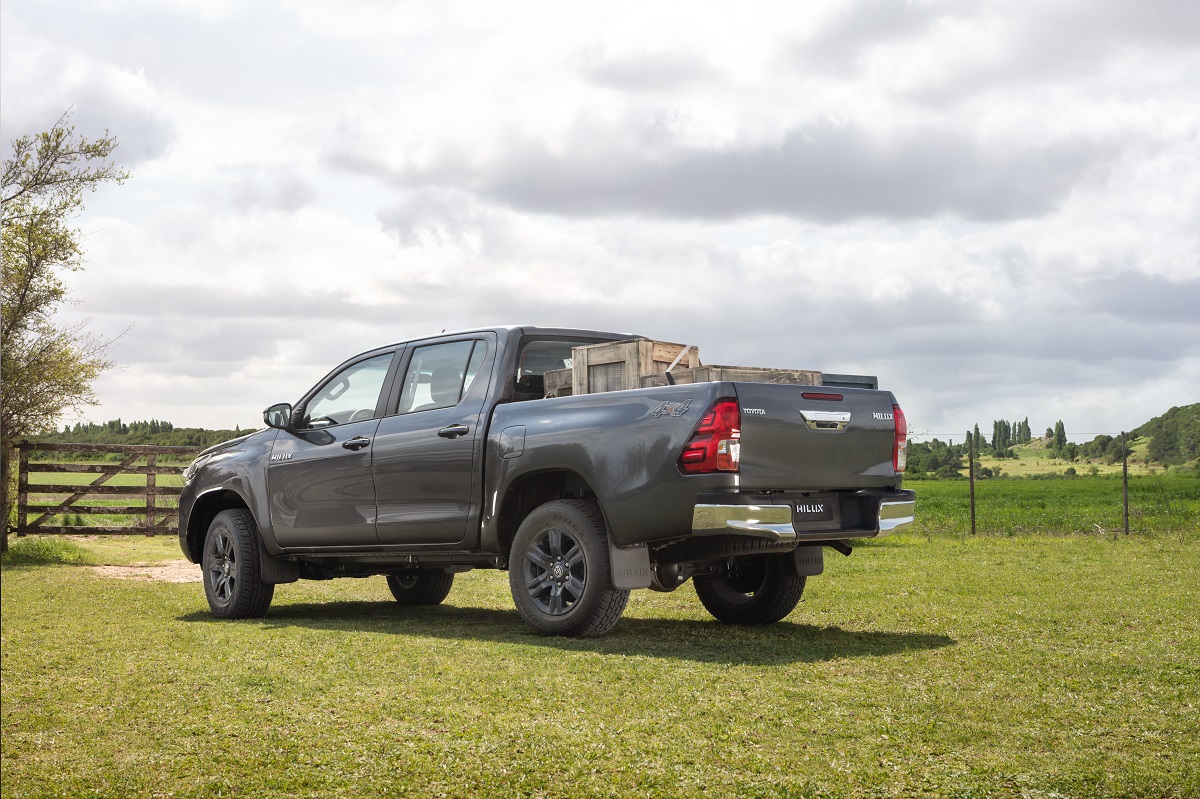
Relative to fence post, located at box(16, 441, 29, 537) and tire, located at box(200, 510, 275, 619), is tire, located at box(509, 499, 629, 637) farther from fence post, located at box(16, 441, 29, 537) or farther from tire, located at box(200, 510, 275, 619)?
fence post, located at box(16, 441, 29, 537)

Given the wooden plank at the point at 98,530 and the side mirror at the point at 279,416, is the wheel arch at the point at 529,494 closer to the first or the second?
the side mirror at the point at 279,416

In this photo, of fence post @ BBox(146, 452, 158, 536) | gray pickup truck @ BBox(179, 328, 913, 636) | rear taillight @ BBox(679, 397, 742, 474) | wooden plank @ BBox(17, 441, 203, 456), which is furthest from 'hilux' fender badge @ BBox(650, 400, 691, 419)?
fence post @ BBox(146, 452, 158, 536)

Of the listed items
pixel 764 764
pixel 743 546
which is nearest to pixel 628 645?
pixel 743 546

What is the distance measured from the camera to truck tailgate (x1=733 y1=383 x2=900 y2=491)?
709 centimetres

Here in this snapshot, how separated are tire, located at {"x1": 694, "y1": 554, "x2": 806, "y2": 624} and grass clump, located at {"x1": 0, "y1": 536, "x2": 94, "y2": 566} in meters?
11.4

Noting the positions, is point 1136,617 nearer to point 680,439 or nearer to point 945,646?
point 945,646

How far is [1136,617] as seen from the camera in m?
9.13

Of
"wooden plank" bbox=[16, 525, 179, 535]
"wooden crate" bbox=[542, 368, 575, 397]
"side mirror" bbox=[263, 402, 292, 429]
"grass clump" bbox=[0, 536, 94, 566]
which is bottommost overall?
"grass clump" bbox=[0, 536, 94, 566]

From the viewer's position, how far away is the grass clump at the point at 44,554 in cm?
1734

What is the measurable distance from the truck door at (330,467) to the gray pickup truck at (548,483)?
0.05ft

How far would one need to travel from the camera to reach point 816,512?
751cm

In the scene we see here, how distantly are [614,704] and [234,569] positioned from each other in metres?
5.36

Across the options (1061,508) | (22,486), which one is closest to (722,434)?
(22,486)

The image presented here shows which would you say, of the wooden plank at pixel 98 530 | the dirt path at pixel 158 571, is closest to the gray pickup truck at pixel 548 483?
the dirt path at pixel 158 571
